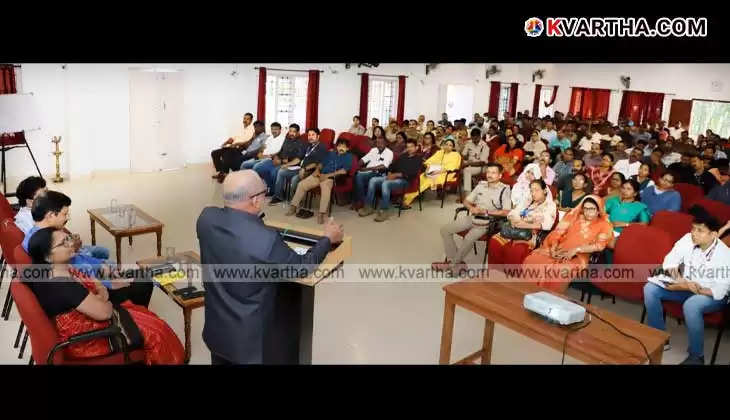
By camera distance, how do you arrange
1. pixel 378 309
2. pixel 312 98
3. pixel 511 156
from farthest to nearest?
1. pixel 312 98
2. pixel 511 156
3. pixel 378 309

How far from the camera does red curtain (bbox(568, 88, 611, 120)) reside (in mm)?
16656

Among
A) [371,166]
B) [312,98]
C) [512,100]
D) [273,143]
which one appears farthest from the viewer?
[512,100]

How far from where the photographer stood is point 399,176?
303 inches

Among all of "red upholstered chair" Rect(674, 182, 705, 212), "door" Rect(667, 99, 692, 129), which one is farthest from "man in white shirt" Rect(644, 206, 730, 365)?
"door" Rect(667, 99, 692, 129)

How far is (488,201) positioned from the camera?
5730 mm

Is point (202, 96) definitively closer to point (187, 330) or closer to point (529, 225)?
point (529, 225)

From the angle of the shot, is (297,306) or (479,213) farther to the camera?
(479,213)

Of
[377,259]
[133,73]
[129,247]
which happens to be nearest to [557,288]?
[377,259]

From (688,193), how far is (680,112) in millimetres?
9572

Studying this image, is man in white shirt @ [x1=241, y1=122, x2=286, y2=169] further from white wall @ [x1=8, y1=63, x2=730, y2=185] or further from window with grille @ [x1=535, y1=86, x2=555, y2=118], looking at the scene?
window with grille @ [x1=535, y1=86, x2=555, y2=118]

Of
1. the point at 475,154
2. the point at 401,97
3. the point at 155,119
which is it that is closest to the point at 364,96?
the point at 401,97

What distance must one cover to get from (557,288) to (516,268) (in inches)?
18.7

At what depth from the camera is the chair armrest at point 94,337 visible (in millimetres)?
2801

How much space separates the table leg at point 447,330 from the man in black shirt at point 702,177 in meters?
5.08
